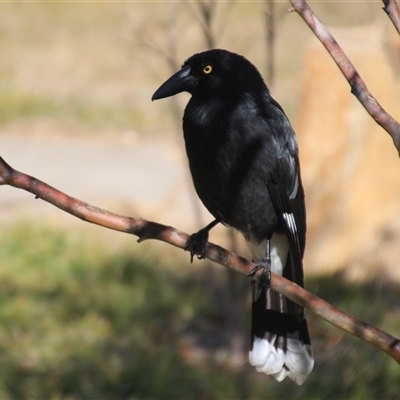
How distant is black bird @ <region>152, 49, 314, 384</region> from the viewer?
3.52m

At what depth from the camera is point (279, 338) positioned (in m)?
3.92

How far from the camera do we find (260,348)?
12.9 ft

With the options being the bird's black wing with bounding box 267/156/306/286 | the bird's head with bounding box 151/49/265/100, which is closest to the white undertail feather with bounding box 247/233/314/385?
the bird's black wing with bounding box 267/156/306/286

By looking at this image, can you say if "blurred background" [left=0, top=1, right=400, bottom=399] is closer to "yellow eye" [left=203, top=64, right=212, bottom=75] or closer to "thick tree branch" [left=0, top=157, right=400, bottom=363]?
"yellow eye" [left=203, top=64, right=212, bottom=75]

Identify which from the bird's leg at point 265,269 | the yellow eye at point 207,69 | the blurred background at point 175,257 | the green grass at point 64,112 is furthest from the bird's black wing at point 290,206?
the green grass at point 64,112

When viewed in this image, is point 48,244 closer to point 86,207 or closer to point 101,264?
point 101,264

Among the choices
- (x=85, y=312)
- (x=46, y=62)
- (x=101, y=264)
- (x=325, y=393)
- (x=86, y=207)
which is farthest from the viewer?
(x=46, y=62)

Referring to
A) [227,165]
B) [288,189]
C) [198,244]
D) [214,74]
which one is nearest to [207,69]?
[214,74]

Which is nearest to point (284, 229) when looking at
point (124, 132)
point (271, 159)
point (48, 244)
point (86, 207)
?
point (271, 159)

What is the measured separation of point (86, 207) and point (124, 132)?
25.3 feet

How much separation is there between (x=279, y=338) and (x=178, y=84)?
1.27 m

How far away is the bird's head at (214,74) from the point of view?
3.66 m

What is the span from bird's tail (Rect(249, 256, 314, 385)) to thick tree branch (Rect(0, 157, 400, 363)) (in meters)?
1.17

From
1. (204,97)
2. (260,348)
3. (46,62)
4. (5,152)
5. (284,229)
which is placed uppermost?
(46,62)
